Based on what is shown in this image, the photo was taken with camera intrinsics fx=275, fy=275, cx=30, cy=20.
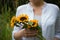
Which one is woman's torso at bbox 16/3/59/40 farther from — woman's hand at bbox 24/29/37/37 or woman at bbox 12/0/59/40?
woman's hand at bbox 24/29/37/37

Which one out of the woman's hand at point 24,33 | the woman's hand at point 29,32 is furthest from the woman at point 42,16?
the woman's hand at point 29,32

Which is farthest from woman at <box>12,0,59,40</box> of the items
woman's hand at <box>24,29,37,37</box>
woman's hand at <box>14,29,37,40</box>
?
woman's hand at <box>24,29,37,37</box>

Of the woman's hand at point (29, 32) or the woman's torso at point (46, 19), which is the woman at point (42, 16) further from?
the woman's hand at point (29, 32)

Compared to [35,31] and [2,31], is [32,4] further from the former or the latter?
[2,31]

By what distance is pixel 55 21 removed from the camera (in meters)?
2.35

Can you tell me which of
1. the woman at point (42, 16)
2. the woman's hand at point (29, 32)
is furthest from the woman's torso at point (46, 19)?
the woman's hand at point (29, 32)

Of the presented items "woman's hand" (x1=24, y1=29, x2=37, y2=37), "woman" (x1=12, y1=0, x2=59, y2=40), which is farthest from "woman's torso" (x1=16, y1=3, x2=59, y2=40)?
"woman's hand" (x1=24, y1=29, x2=37, y2=37)

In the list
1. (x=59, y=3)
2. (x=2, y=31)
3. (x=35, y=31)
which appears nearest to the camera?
(x=35, y=31)

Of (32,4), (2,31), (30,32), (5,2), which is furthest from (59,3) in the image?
(30,32)

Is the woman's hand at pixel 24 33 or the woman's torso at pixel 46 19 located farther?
the woman's torso at pixel 46 19

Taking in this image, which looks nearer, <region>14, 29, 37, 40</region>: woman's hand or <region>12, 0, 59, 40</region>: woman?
<region>14, 29, 37, 40</region>: woman's hand

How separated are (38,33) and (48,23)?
37cm

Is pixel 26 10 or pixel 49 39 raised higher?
pixel 26 10

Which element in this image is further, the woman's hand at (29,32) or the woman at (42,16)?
the woman at (42,16)
